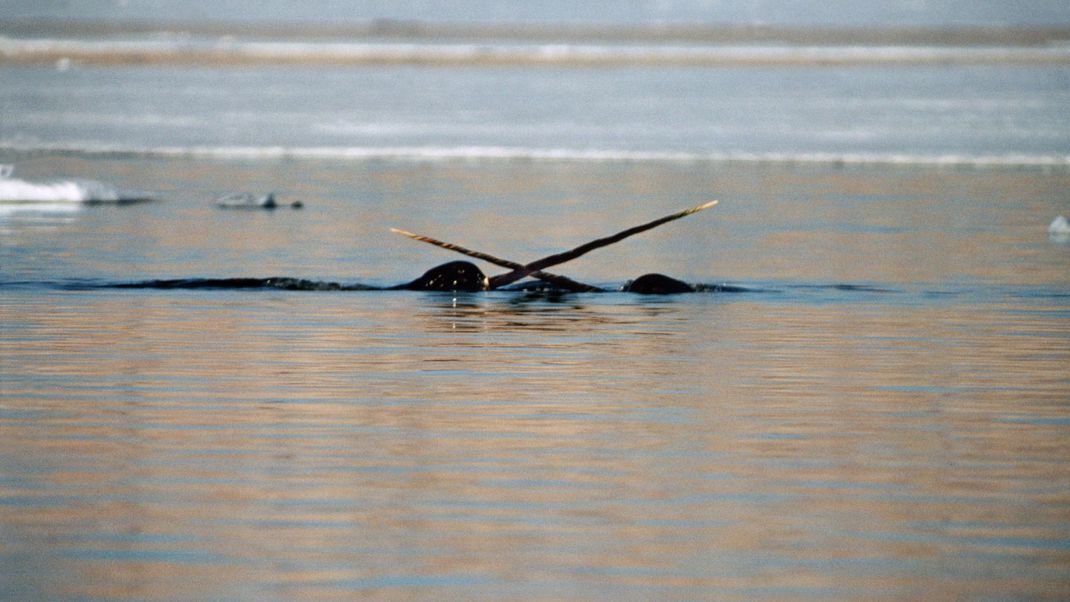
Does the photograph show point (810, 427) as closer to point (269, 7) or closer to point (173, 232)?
point (173, 232)

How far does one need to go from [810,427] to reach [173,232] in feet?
47.7

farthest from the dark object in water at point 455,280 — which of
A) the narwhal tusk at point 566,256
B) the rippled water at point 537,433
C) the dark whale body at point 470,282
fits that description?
the narwhal tusk at point 566,256

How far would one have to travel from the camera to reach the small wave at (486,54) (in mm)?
68625

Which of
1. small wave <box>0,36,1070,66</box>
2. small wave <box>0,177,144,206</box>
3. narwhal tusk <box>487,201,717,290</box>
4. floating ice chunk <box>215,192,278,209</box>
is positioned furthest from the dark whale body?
small wave <box>0,36,1070,66</box>

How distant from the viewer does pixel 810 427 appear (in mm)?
9344

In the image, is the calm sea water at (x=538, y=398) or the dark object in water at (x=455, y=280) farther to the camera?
the dark object in water at (x=455, y=280)

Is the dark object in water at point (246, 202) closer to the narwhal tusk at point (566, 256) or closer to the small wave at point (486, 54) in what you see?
the narwhal tusk at point (566, 256)

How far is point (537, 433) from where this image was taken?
9.09 meters

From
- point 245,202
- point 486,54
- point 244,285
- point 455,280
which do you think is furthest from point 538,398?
point 486,54

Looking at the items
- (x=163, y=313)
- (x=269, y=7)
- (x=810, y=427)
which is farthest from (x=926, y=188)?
(x=269, y=7)

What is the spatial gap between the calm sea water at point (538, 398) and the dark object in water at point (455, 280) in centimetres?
56

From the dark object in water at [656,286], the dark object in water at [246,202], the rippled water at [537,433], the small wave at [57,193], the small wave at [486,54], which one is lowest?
the rippled water at [537,433]

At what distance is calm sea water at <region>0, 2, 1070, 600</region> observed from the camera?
6719 mm

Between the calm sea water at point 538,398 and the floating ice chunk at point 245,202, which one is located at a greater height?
the floating ice chunk at point 245,202
